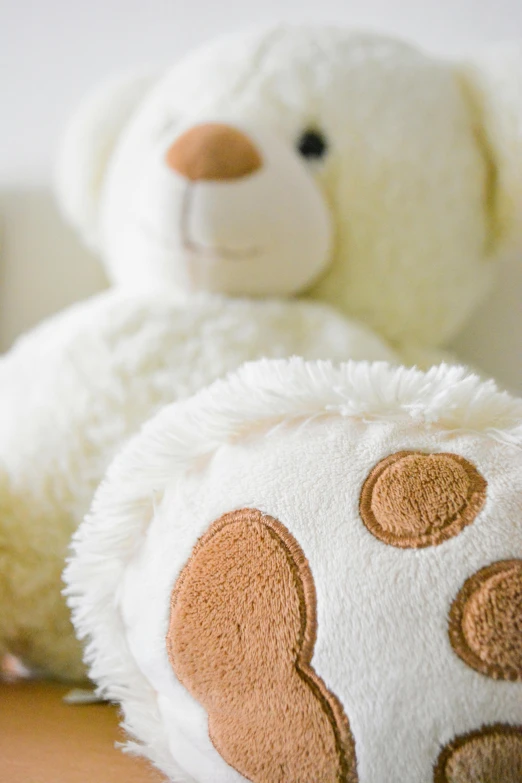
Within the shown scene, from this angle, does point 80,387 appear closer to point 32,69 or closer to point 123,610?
point 123,610

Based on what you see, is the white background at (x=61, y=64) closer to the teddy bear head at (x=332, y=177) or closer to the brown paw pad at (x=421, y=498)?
the teddy bear head at (x=332, y=177)

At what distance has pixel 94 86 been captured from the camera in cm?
110

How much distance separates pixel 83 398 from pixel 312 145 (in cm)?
35

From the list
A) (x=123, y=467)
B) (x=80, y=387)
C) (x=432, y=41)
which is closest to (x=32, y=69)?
(x=432, y=41)

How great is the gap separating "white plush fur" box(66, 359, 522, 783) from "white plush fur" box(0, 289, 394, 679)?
0.11 metres

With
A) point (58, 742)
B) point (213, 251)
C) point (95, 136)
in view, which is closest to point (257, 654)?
point (58, 742)

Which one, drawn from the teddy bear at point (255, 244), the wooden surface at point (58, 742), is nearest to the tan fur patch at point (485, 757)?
the wooden surface at point (58, 742)

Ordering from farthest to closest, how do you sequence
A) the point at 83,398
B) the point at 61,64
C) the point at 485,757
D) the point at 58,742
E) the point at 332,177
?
the point at 61,64 < the point at 332,177 < the point at 83,398 < the point at 58,742 < the point at 485,757

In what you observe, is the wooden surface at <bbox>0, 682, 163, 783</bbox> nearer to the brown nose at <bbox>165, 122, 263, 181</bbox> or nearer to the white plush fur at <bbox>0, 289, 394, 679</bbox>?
the white plush fur at <bbox>0, 289, 394, 679</bbox>

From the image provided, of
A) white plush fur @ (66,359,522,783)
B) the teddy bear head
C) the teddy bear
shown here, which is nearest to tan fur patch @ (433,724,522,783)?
white plush fur @ (66,359,522,783)

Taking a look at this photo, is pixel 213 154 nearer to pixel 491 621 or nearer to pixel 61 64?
pixel 491 621

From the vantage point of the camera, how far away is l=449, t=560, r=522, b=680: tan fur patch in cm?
31

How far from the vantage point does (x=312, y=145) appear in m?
0.71

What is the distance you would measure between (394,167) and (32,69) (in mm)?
726
